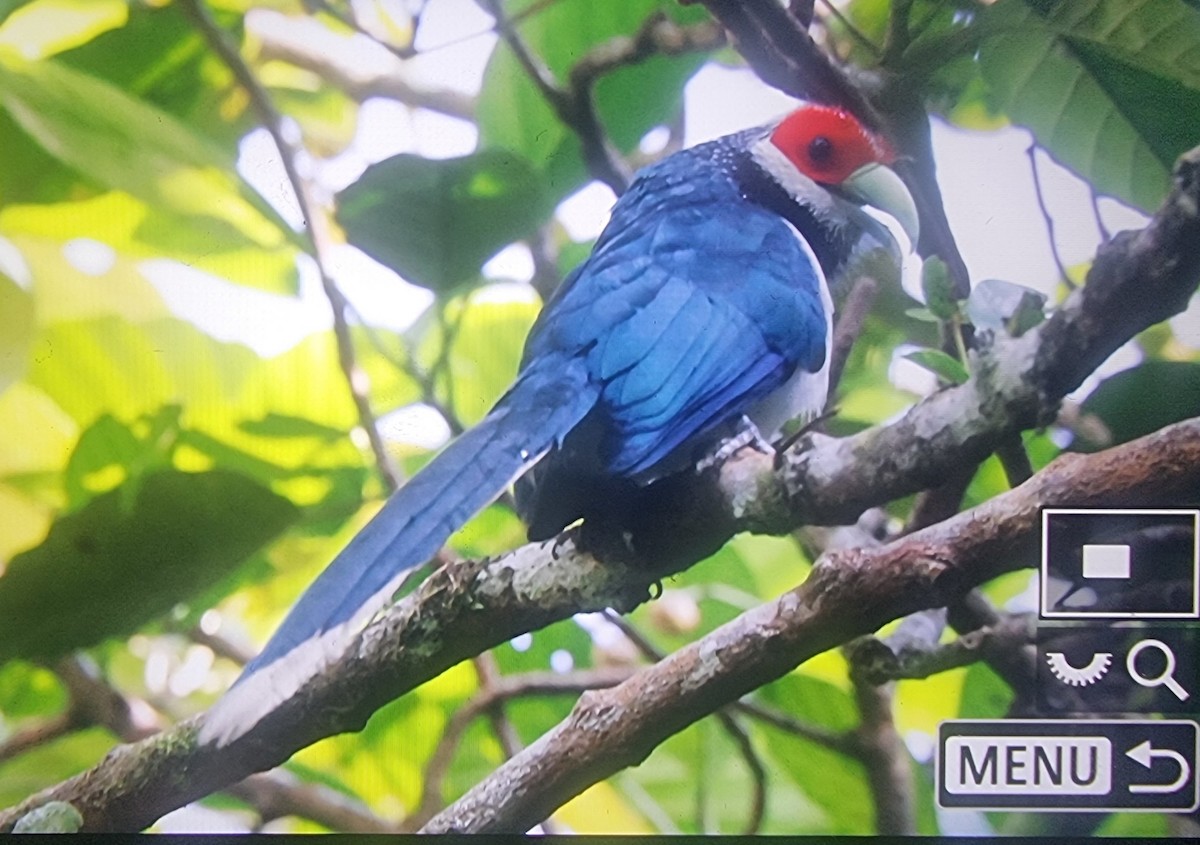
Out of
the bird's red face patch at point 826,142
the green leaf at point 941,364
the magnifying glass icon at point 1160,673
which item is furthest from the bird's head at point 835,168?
the magnifying glass icon at point 1160,673

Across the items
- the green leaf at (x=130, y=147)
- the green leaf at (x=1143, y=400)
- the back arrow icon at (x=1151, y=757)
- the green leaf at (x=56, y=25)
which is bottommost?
the back arrow icon at (x=1151, y=757)

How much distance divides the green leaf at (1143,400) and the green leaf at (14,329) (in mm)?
961

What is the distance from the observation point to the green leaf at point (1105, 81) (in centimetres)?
97

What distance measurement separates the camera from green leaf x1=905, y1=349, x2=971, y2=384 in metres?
0.96

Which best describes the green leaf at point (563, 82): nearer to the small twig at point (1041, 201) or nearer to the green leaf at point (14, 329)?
the small twig at point (1041, 201)

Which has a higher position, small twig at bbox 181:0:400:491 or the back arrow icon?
small twig at bbox 181:0:400:491

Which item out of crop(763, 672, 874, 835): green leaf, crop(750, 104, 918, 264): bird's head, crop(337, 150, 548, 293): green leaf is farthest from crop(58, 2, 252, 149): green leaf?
crop(763, 672, 874, 835): green leaf

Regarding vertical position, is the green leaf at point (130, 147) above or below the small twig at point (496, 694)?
above

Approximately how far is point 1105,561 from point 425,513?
0.61 m

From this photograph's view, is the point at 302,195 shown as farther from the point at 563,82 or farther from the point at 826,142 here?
the point at 826,142

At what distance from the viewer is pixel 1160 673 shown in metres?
1.01

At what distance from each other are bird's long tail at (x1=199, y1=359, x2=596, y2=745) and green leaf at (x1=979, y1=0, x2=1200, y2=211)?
1.55 ft

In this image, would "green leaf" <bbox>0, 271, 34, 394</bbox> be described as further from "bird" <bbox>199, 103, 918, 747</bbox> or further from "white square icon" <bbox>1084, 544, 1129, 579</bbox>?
"white square icon" <bbox>1084, 544, 1129, 579</bbox>

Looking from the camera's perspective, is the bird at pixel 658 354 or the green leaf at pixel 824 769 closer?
the bird at pixel 658 354
